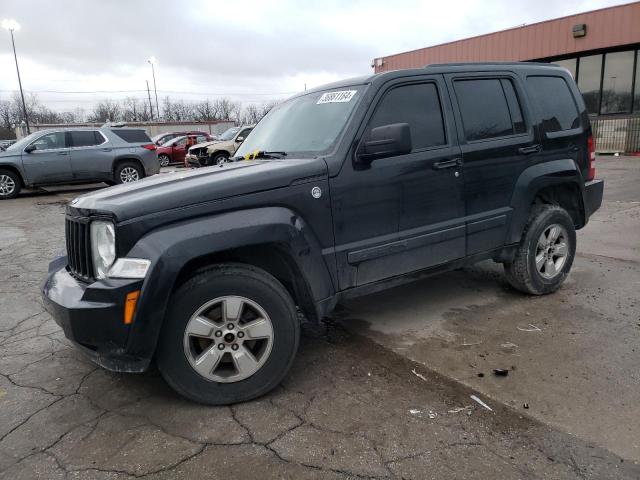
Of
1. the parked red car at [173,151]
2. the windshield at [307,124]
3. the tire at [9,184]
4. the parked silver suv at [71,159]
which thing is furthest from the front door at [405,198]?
the parked red car at [173,151]

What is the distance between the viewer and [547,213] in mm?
4426

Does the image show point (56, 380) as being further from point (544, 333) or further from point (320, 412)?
point (544, 333)

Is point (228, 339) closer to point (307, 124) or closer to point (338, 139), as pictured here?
point (338, 139)

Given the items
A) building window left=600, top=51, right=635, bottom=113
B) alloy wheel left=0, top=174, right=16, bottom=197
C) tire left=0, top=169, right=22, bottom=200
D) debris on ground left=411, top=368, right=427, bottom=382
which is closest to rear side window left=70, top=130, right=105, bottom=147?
tire left=0, top=169, right=22, bottom=200

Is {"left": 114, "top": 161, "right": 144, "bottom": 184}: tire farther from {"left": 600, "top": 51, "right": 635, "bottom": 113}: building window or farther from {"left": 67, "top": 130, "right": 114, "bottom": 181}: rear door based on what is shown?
{"left": 600, "top": 51, "right": 635, "bottom": 113}: building window

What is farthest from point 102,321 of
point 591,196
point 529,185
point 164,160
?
point 164,160

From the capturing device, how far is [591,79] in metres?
20.8

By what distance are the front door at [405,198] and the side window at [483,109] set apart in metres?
0.19

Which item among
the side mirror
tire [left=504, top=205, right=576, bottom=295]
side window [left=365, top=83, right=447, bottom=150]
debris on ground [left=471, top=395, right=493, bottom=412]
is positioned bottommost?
debris on ground [left=471, top=395, right=493, bottom=412]

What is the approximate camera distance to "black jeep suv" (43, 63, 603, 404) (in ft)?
8.70

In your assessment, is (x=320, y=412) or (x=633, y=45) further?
(x=633, y=45)

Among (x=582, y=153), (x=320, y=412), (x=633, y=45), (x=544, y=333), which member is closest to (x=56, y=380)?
(x=320, y=412)

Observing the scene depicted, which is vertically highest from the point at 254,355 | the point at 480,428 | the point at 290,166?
the point at 290,166

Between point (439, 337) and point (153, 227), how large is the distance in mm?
2297
